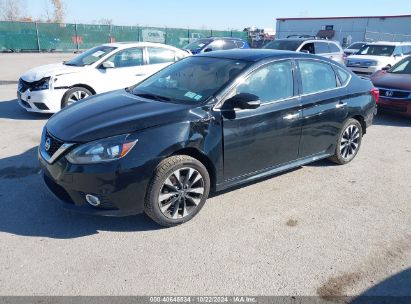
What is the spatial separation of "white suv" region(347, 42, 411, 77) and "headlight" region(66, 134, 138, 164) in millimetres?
12839

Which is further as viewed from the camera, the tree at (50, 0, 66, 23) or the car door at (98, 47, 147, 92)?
the tree at (50, 0, 66, 23)

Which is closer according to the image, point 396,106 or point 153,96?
point 153,96

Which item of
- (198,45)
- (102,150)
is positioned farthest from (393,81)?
(198,45)

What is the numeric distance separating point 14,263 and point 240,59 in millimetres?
3073

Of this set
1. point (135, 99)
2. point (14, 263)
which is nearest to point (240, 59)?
point (135, 99)

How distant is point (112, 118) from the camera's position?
3.38 m

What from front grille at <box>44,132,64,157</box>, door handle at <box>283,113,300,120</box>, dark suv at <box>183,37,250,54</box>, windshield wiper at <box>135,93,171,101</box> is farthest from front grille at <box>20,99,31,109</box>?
dark suv at <box>183,37,250,54</box>

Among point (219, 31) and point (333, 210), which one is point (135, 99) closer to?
point (333, 210)

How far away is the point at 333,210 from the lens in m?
3.91

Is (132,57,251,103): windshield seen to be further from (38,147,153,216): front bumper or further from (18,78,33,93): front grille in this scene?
(18,78,33,93): front grille

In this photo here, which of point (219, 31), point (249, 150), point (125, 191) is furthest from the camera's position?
point (219, 31)

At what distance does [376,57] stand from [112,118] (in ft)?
45.6

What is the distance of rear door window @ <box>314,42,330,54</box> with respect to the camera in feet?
42.3

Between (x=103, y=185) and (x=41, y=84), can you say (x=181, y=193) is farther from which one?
(x=41, y=84)
